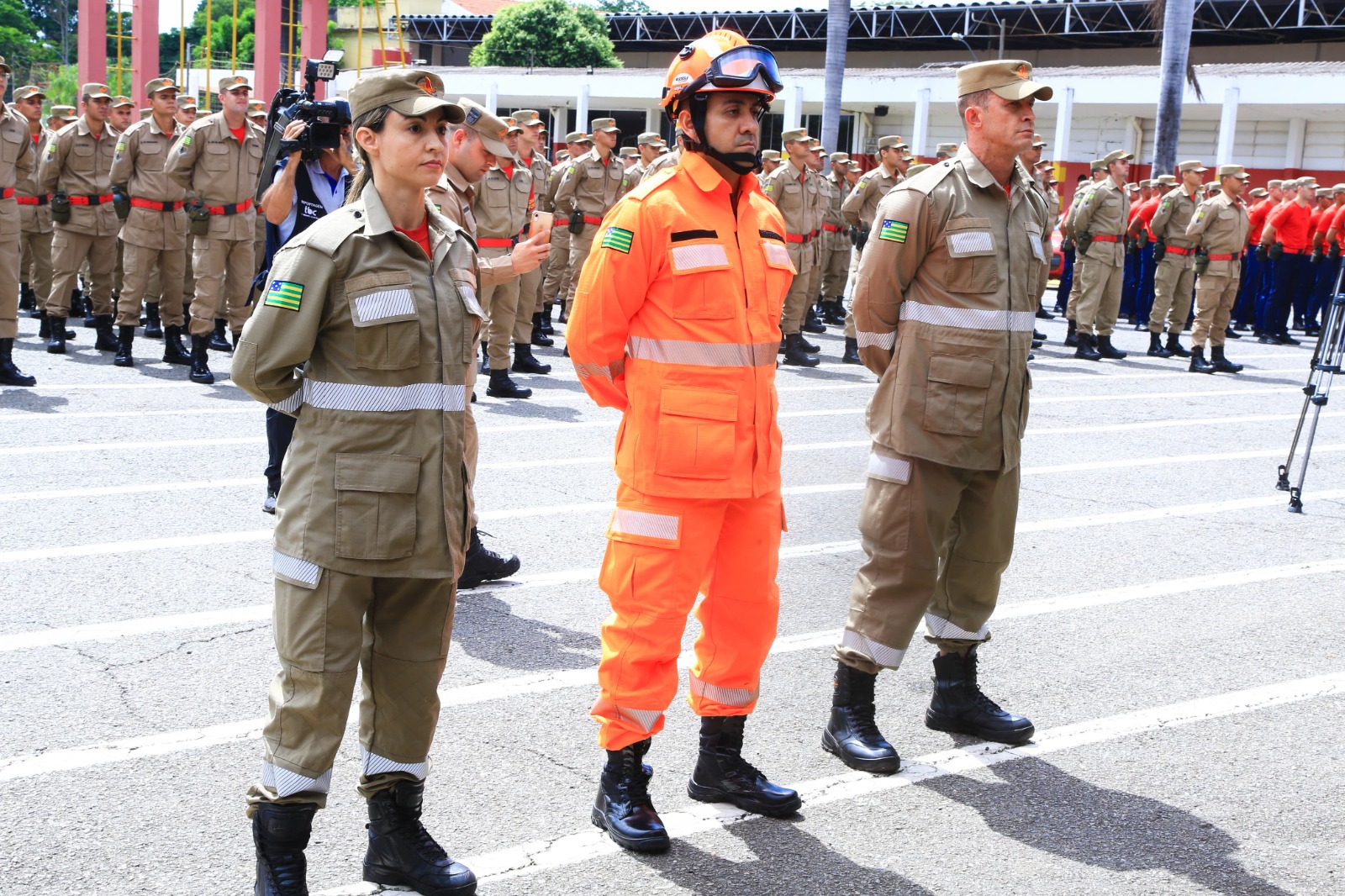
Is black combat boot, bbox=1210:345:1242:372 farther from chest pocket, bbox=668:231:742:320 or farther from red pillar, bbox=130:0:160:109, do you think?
red pillar, bbox=130:0:160:109

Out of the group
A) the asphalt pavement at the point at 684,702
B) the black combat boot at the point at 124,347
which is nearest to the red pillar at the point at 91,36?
the black combat boot at the point at 124,347

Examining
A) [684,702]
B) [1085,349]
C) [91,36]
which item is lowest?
[684,702]

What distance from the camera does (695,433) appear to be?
404 centimetres

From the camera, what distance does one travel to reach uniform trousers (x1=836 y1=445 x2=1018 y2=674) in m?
4.82

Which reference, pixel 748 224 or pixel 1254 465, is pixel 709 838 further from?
pixel 1254 465

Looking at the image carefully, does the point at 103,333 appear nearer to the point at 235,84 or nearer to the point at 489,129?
the point at 235,84

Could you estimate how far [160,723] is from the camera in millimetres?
4723

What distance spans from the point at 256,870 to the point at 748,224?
228 centimetres

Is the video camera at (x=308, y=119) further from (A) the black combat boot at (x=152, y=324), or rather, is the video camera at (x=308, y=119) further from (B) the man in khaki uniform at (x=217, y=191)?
(A) the black combat boot at (x=152, y=324)

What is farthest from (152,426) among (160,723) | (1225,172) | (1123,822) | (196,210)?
(1225,172)

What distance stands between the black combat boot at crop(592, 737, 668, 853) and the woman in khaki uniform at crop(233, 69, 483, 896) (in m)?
0.62

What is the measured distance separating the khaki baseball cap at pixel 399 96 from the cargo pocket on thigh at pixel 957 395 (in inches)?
79.4

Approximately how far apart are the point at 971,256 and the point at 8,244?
8.42m

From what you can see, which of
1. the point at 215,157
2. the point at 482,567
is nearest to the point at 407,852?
the point at 482,567
